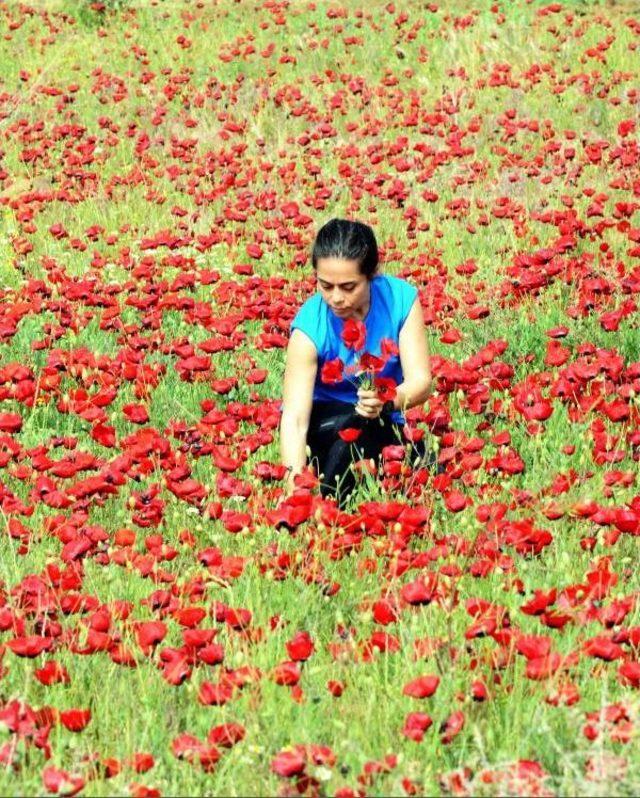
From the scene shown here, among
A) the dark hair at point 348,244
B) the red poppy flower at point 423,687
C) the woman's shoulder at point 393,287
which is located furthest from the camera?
the woman's shoulder at point 393,287

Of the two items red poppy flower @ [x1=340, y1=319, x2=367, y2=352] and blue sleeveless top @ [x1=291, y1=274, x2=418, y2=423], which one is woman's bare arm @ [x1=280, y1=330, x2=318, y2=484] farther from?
red poppy flower @ [x1=340, y1=319, x2=367, y2=352]

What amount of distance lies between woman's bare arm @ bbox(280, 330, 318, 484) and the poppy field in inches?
2.5

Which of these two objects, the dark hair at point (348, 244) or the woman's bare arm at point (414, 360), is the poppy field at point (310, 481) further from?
the dark hair at point (348, 244)

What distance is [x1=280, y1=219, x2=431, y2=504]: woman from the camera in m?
4.57

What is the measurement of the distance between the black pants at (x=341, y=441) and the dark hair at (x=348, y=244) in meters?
0.57

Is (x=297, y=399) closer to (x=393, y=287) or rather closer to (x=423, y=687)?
(x=393, y=287)

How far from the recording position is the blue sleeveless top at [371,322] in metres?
4.81

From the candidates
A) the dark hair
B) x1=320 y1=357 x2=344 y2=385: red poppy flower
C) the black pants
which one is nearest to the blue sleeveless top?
the black pants

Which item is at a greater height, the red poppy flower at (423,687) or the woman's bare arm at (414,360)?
the woman's bare arm at (414,360)

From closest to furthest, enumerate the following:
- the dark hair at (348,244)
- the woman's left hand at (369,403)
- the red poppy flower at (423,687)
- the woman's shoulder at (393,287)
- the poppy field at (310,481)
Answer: the red poppy flower at (423,687) → the poppy field at (310,481) → the woman's left hand at (369,403) → the dark hair at (348,244) → the woman's shoulder at (393,287)

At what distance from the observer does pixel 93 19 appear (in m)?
16.0

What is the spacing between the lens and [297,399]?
4750 millimetres

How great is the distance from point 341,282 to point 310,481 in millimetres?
1082

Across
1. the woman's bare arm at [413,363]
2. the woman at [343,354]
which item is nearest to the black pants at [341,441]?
the woman at [343,354]
